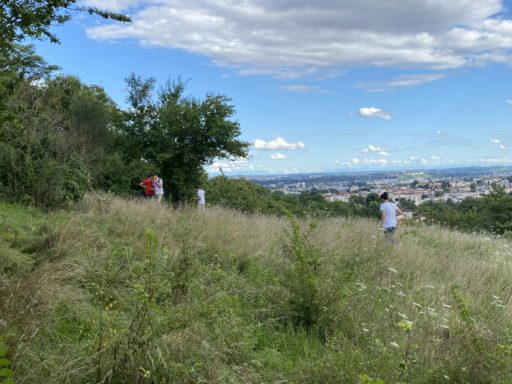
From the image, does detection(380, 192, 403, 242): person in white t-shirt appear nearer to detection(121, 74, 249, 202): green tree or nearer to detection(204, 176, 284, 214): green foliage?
detection(121, 74, 249, 202): green tree

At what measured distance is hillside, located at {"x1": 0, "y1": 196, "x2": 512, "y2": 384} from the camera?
337cm

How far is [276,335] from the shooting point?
15.6ft

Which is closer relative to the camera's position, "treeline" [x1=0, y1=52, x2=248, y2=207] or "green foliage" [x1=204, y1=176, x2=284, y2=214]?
"treeline" [x1=0, y1=52, x2=248, y2=207]

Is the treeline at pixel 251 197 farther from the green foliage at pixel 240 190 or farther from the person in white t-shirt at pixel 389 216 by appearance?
the person in white t-shirt at pixel 389 216

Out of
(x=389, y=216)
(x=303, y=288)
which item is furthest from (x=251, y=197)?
(x=303, y=288)

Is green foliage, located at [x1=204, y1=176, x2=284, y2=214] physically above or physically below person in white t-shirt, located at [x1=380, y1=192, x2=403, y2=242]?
below

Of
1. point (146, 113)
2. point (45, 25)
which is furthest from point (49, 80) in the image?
point (45, 25)

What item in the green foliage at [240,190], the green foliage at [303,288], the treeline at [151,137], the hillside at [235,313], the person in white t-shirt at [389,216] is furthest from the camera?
the green foliage at [240,190]

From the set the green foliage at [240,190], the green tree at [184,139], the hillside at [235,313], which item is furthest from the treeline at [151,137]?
the hillside at [235,313]

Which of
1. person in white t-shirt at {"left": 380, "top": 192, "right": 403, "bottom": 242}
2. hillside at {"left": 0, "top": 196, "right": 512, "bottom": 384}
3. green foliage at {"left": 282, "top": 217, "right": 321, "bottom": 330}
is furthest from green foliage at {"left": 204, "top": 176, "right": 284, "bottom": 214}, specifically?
green foliage at {"left": 282, "top": 217, "right": 321, "bottom": 330}

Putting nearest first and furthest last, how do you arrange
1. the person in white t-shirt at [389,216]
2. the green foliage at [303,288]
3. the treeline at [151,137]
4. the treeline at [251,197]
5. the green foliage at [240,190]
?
the green foliage at [303,288] < the person in white t-shirt at [389,216] < the treeline at [251,197] < the treeline at [151,137] < the green foliage at [240,190]

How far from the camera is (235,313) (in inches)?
191

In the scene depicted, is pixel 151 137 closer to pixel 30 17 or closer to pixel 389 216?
pixel 389 216

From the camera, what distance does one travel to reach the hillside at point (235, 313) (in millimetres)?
3367
